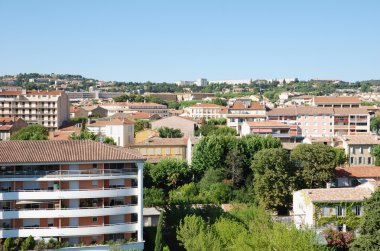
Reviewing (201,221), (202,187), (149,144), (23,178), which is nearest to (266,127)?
(149,144)

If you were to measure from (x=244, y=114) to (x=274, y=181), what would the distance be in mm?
55014

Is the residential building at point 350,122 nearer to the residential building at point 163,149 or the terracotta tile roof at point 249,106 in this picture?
the terracotta tile roof at point 249,106

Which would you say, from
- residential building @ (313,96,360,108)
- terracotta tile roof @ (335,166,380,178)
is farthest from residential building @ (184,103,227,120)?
terracotta tile roof @ (335,166,380,178)

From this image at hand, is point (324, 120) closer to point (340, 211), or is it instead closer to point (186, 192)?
point (186, 192)

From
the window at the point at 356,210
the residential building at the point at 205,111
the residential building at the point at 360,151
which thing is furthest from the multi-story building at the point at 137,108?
the window at the point at 356,210

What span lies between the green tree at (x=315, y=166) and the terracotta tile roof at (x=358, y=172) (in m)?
3.53

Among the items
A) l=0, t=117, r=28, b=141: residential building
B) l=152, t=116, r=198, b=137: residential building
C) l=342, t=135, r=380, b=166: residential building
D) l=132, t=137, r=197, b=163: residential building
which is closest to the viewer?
l=132, t=137, r=197, b=163: residential building

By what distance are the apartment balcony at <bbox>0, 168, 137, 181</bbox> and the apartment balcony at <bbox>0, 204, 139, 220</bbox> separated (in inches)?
86.7

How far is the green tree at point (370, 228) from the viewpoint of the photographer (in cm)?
3466

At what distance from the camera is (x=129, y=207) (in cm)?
4062

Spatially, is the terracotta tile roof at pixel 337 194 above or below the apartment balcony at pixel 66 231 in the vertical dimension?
above

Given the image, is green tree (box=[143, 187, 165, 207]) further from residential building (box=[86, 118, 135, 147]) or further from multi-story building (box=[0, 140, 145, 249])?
residential building (box=[86, 118, 135, 147])

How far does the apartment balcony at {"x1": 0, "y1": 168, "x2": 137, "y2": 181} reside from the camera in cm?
3859

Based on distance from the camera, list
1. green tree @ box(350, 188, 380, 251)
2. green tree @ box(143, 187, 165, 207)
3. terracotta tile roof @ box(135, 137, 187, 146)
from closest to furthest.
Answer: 1. green tree @ box(350, 188, 380, 251)
2. green tree @ box(143, 187, 165, 207)
3. terracotta tile roof @ box(135, 137, 187, 146)
